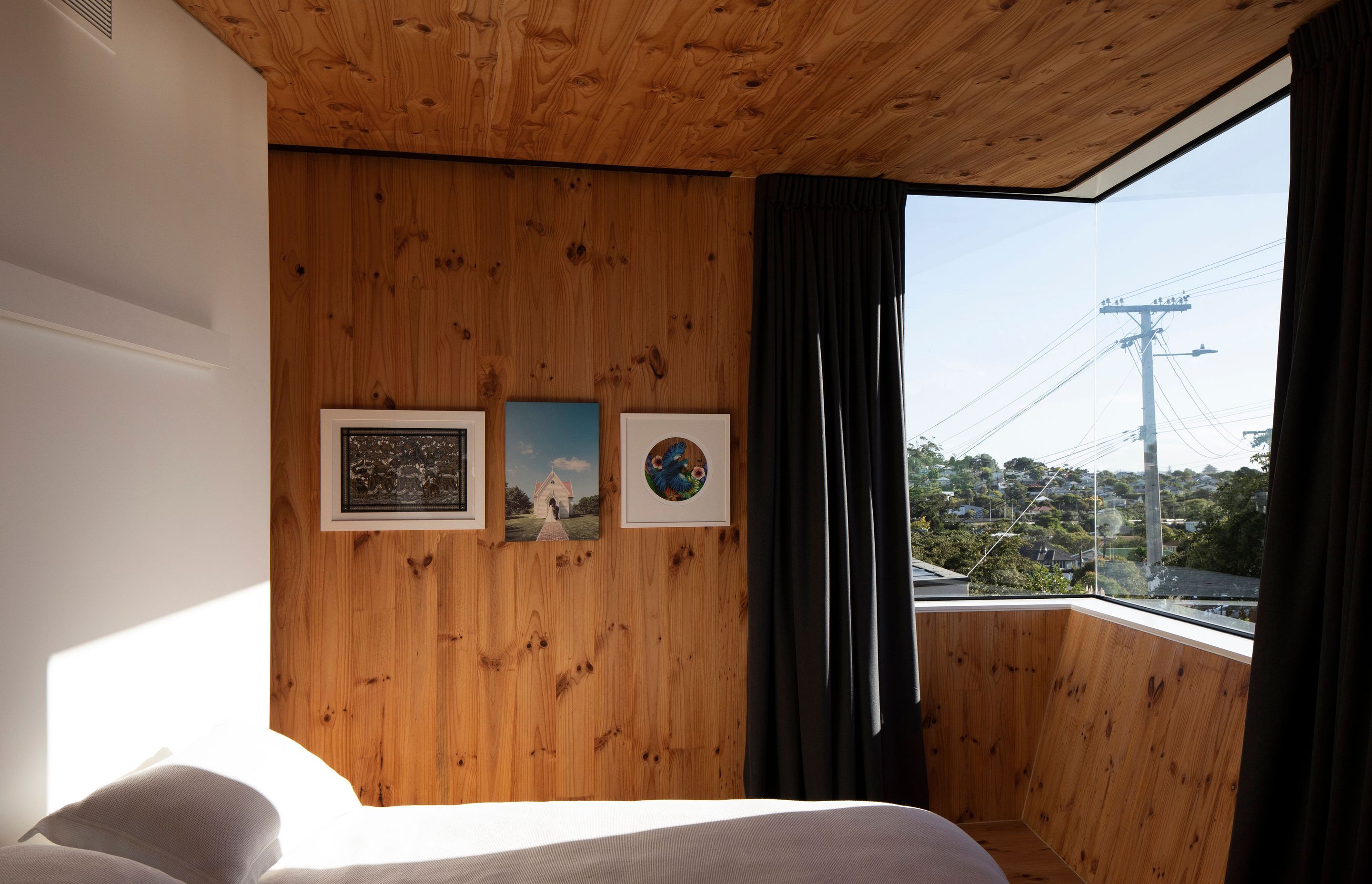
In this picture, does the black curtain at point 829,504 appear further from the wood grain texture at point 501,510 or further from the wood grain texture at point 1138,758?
the wood grain texture at point 1138,758

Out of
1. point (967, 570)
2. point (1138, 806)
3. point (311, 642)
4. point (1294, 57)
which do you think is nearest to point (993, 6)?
point (1294, 57)

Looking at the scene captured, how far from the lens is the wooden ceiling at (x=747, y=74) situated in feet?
6.50

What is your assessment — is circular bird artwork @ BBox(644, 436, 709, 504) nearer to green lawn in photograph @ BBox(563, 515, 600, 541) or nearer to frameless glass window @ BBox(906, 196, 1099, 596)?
green lawn in photograph @ BBox(563, 515, 600, 541)

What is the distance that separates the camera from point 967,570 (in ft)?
10.8

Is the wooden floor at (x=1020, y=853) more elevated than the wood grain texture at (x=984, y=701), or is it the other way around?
the wood grain texture at (x=984, y=701)

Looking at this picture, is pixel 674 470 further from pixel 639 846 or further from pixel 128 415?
pixel 128 415

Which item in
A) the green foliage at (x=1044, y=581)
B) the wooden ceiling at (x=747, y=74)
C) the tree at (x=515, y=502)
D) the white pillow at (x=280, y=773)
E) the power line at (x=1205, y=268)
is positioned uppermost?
the wooden ceiling at (x=747, y=74)

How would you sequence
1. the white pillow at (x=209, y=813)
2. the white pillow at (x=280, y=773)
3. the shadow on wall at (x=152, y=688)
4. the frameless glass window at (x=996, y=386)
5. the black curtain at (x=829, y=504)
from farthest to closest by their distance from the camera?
the frameless glass window at (x=996, y=386)
the black curtain at (x=829, y=504)
the white pillow at (x=280, y=773)
the shadow on wall at (x=152, y=688)
the white pillow at (x=209, y=813)

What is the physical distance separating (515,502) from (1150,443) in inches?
93.2

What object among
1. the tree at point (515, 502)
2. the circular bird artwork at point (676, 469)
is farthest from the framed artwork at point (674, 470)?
the tree at point (515, 502)

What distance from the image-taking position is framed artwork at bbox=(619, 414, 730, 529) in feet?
9.85

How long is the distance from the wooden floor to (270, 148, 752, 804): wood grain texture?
999 millimetres

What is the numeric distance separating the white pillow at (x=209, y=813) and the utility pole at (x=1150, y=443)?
Result: 2.80m

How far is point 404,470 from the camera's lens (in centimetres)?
284
